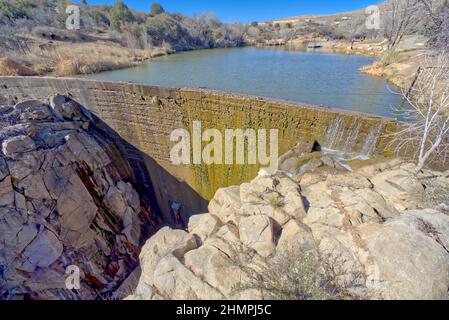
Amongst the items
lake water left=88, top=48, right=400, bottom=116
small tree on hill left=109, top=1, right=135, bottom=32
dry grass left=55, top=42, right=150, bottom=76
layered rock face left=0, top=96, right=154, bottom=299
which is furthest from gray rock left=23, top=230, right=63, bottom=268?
small tree on hill left=109, top=1, right=135, bottom=32

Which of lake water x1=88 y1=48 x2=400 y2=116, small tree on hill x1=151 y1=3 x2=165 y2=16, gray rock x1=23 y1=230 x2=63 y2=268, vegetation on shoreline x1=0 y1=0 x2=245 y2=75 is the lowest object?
gray rock x1=23 y1=230 x2=63 y2=268

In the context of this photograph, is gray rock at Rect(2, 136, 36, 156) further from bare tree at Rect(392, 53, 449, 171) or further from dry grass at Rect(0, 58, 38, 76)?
bare tree at Rect(392, 53, 449, 171)

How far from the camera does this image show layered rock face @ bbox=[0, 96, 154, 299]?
5.95 m

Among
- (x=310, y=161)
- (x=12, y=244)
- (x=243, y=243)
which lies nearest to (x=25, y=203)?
(x=12, y=244)

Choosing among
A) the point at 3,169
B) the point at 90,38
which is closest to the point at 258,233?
the point at 3,169

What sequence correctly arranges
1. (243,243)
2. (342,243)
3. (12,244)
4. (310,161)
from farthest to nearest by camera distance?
(12,244)
(310,161)
(243,243)
(342,243)

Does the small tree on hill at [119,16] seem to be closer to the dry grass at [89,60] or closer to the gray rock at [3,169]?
the dry grass at [89,60]

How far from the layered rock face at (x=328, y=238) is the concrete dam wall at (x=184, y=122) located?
1.08 metres

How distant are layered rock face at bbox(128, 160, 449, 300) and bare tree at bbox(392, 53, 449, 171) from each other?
1.31ft

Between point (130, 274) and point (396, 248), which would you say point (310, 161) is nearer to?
point (396, 248)

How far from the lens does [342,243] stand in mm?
3033

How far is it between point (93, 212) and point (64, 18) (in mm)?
29666

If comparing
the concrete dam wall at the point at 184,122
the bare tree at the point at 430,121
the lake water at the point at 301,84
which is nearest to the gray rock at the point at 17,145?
the concrete dam wall at the point at 184,122

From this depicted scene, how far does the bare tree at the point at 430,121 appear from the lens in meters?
3.46
